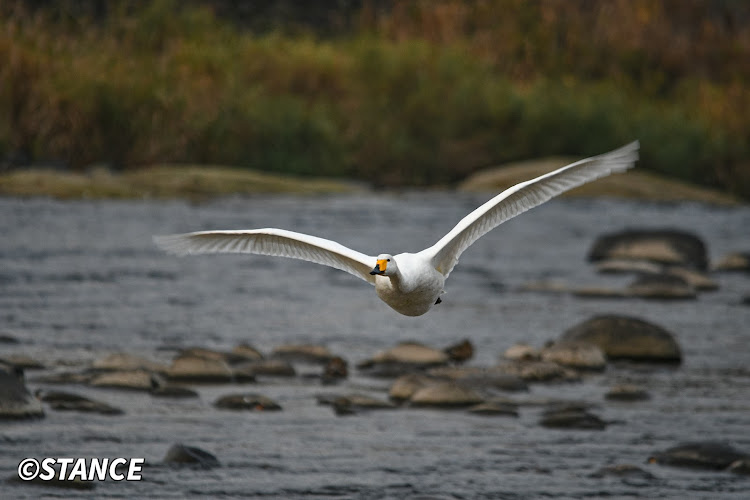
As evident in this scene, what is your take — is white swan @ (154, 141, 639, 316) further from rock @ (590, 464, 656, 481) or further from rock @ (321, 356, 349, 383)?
rock @ (321, 356, 349, 383)

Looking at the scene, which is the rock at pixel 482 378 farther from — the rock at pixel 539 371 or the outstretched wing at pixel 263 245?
the outstretched wing at pixel 263 245

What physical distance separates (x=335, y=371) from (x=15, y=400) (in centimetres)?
364

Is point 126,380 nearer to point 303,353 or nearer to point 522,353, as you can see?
point 303,353

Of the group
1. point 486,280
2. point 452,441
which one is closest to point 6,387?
point 452,441

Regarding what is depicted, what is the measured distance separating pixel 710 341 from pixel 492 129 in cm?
1592

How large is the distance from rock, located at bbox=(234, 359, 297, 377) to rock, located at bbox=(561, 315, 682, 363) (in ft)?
11.4

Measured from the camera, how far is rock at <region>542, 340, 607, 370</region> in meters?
16.4

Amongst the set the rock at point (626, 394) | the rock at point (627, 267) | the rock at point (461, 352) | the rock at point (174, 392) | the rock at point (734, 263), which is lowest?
the rock at point (174, 392)

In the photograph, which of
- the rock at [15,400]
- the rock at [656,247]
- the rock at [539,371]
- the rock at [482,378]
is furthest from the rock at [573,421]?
the rock at [656,247]

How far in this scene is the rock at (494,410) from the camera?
46.6 feet

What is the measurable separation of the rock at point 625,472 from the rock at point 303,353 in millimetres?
4654

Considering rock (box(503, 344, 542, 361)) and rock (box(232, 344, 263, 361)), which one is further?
rock (box(503, 344, 542, 361))

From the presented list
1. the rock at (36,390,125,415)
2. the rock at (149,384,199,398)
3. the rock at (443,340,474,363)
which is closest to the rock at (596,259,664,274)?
→ the rock at (443,340,474,363)

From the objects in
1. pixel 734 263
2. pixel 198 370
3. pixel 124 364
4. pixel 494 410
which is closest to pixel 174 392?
pixel 198 370
